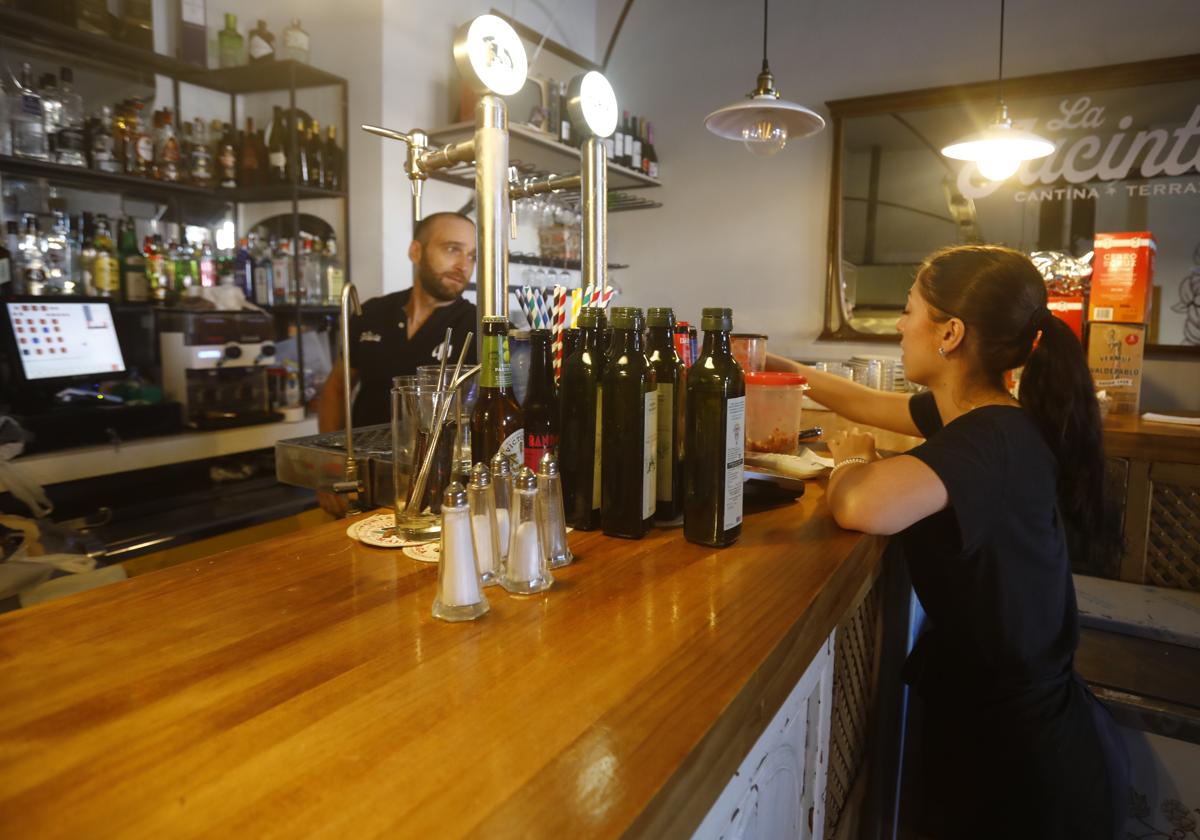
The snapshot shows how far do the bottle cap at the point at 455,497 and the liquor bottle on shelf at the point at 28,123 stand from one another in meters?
2.61

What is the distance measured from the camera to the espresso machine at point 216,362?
279 centimetres

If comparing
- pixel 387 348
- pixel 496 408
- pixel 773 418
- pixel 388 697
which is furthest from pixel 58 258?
pixel 388 697

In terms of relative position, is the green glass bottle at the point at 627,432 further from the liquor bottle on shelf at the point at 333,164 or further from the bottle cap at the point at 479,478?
the liquor bottle on shelf at the point at 333,164

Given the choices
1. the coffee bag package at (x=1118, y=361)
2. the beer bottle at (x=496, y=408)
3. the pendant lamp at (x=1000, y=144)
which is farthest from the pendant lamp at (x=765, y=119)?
the beer bottle at (x=496, y=408)

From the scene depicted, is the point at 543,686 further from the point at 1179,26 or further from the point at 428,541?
the point at 1179,26

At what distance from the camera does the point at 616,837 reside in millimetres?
475

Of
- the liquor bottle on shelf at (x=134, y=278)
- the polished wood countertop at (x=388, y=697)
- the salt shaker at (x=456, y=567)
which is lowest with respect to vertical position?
the polished wood countertop at (x=388, y=697)

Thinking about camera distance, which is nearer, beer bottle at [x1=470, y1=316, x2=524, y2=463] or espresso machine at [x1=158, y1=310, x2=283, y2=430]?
beer bottle at [x1=470, y1=316, x2=524, y2=463]

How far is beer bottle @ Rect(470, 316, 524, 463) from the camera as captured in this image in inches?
40.9

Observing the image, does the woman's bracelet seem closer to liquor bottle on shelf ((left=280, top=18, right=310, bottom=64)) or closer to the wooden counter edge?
the wooden counter edge

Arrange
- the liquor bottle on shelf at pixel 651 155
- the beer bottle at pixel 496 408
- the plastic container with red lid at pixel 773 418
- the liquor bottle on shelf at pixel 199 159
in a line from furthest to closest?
the liquor bottle on shelf at pixel 651 155
the liquor bottle on shelf at pixel 199 159
the plastic container with red lid at pixel 773 418
the beer bottle at pixel 496 408

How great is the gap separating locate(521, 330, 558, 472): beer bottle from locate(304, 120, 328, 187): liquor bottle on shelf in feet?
8.78

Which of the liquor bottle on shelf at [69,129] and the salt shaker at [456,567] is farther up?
the liquor bottle on shelf at [69,129]

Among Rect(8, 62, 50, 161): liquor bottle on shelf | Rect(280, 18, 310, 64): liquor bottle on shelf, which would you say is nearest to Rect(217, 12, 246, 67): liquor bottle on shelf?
Rect(280, 18, 310, 64): liquor bottle on shelf
